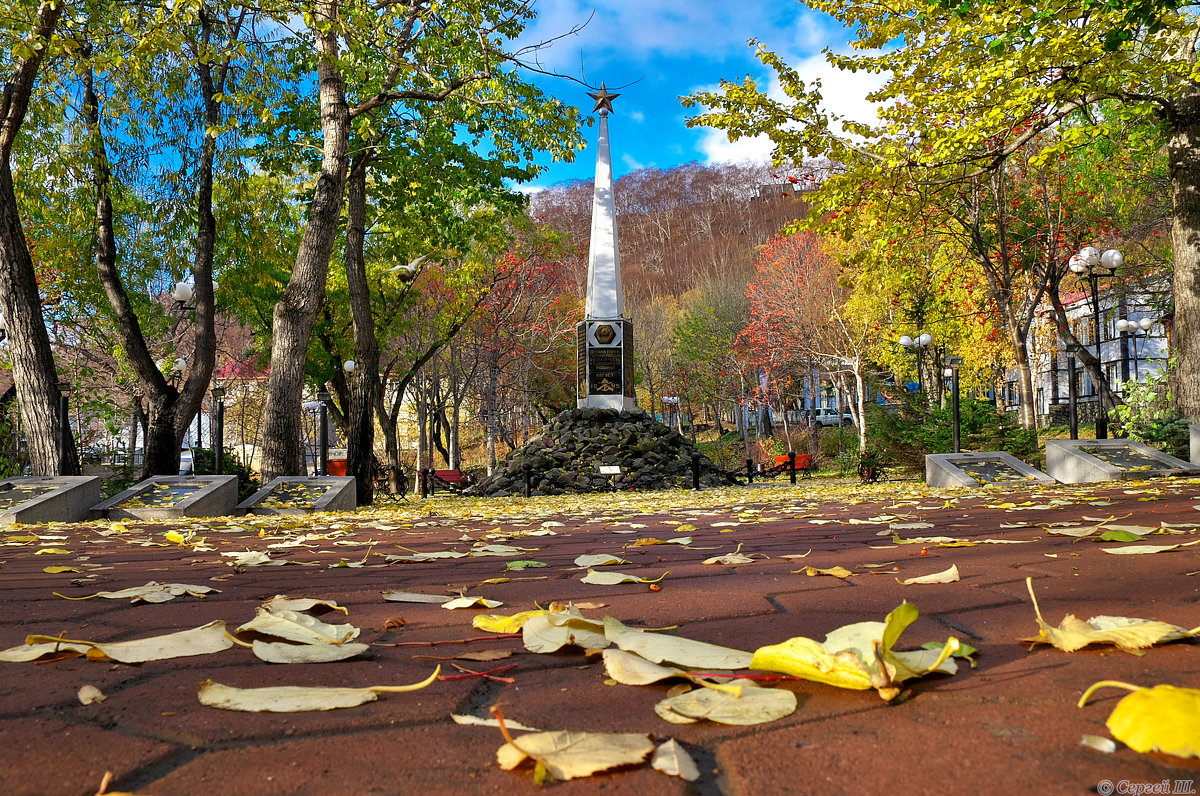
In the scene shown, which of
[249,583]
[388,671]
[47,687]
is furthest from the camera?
[249,583]

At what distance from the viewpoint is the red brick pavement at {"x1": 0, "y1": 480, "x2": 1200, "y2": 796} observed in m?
0.98

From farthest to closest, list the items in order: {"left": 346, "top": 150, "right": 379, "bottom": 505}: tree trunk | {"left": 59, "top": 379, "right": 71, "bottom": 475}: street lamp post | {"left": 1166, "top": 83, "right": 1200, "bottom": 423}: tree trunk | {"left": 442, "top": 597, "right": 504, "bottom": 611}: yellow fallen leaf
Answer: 1. {"left": 346, "top": 150, "right": 379, "bottom": 505}: tree trunk
2. {"left": 1166, "top": 83, "right": 1200, "bottom": 423}: tree trunk
3. {"left": 59, "top": 379, "right": 71, "bottom": 475}: street lamp post
4. {"left": 442, "top": 597, "right": 504, "bottom": 611}: yellow fallen leaf

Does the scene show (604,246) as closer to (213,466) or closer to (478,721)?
(213,466)

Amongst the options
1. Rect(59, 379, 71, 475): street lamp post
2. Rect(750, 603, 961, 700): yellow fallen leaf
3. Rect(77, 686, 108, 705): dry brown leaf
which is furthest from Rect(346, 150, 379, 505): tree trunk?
Rect(750, 603, 961, 700): yellow fallen leaf

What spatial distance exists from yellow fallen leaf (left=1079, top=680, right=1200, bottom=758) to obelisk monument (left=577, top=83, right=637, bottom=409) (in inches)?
665

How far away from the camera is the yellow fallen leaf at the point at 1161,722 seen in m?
0.90

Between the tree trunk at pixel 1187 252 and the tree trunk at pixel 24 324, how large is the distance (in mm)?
13239

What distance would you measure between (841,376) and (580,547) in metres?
27.1

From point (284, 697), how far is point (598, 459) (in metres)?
14.8

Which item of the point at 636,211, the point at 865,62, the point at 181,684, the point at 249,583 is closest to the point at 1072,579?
the point at 181,684

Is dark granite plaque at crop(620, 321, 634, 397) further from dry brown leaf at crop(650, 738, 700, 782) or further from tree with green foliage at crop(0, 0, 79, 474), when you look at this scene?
dry brown leaf at crop(650, 738, 700, 782)

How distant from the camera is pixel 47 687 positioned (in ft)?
4.63

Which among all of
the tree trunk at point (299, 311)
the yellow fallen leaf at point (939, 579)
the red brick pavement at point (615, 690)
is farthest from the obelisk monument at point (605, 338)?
the yellow fallen leaf at point (939, 579)

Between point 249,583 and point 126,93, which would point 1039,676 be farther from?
point 126,93
